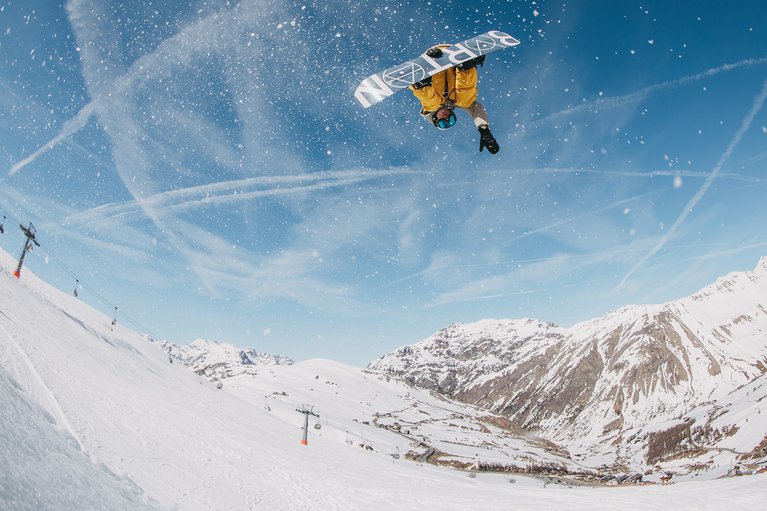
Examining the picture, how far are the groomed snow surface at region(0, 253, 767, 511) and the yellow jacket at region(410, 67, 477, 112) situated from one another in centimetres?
943

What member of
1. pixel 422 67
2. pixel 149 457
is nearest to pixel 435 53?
pixel 422 67

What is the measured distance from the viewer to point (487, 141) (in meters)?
10.5

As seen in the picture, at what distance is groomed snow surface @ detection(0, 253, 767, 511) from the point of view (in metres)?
3.25

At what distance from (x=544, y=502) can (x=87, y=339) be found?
20335 mm

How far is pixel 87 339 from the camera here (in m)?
18.5

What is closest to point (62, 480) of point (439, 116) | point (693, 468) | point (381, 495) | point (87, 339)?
point (439, 116)

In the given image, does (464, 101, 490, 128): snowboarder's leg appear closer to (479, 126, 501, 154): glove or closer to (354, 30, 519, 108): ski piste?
(479, 126, 501, 154): glove

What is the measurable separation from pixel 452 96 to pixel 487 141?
61.2 inches

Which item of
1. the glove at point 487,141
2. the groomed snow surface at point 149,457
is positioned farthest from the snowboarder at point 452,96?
the groomed snow surface at point 149,457

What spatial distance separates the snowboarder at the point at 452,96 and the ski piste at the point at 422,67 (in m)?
0.20

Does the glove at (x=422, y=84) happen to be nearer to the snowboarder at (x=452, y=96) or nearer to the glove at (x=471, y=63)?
the snowboarder at (x=452, y=96)

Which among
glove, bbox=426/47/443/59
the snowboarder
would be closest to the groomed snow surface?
the snowboarder

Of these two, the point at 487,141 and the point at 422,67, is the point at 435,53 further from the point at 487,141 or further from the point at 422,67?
the point at 487,141

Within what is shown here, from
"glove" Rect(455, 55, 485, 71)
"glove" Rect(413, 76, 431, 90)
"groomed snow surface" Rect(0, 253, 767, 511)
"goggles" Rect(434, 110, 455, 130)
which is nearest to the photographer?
"groomed snow surface" Rect(0, 253, 767, 511)
